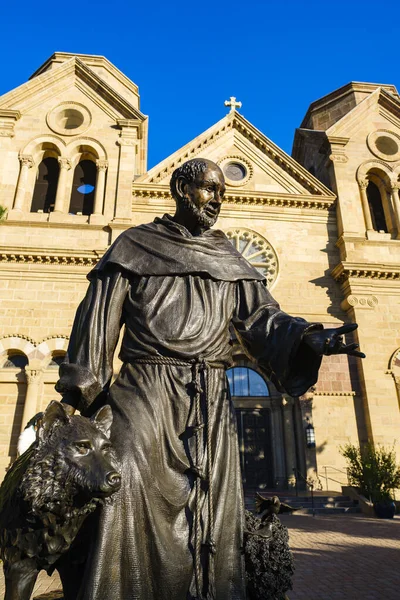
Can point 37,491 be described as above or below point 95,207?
below

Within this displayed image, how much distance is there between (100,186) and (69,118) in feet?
15.8

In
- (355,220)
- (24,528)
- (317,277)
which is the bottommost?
(24,528)

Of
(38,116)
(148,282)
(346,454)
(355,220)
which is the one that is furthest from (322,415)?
(38,116)

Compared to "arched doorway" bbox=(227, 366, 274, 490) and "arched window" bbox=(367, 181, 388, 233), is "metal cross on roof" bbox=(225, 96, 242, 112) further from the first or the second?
"arched doorway" bbox=(227, 366, 274, 490)

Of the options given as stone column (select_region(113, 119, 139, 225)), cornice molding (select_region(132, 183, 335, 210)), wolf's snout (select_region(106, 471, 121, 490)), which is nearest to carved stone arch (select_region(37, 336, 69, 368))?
stone column (select_region(113, 119, 139, 225))

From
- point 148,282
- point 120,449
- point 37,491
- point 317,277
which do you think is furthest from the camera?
point 317,277

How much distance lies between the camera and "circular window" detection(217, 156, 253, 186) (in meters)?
21.1

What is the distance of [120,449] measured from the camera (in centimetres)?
216

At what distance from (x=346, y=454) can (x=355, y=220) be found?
34.1ft

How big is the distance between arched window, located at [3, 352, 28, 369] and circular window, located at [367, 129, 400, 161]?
18.5 metres

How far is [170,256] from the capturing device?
9.66 ft

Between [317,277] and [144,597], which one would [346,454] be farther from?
[144,597]

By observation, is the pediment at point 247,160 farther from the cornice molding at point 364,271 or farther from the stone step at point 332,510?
the stone step at point 332,510

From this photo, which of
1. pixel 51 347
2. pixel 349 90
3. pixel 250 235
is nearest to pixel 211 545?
pixel 51 347
